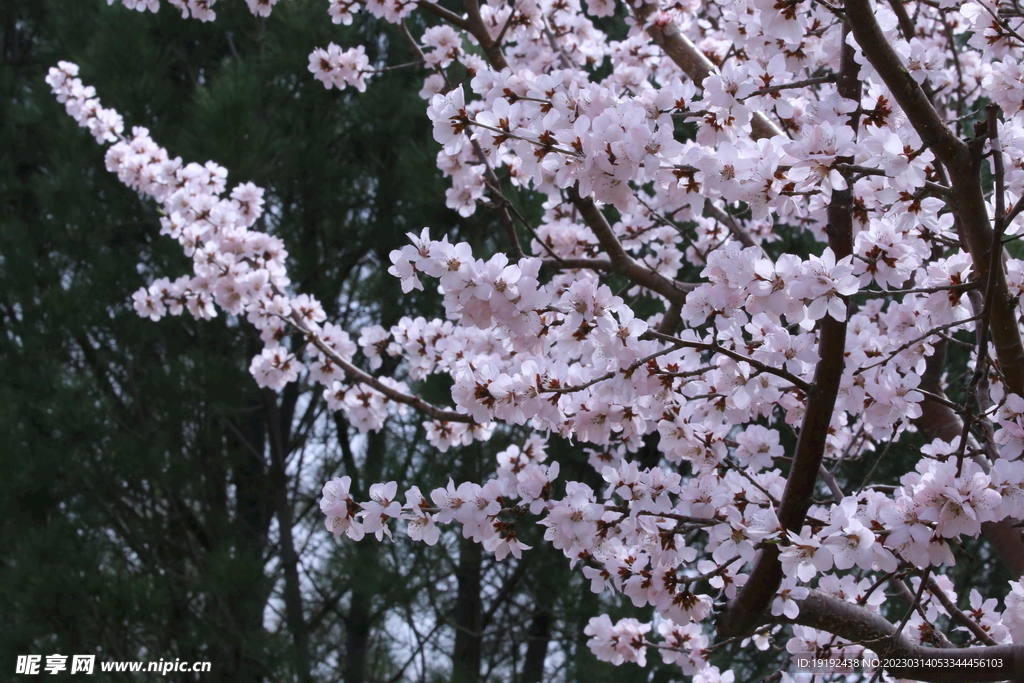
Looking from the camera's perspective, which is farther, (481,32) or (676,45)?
(676,45)

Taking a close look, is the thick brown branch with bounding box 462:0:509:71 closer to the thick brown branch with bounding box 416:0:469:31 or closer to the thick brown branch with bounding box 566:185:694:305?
the thick brown branch with bounding box 416:0:469:31

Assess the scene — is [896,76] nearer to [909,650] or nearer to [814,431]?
[814,431]

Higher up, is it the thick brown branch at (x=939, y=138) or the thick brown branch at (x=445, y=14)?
the thick brown branch at (x=445, y=14)

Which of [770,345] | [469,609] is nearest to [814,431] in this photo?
[770,345]

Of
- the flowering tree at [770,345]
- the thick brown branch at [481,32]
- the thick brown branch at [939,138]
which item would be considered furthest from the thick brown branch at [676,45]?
the thick brown branch at [939,138]

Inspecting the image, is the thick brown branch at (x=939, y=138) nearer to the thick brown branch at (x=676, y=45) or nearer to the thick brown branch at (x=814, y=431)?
the thick brown branch at (x=814, y=431)

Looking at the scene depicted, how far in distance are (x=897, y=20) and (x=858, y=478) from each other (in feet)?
→ 8.03

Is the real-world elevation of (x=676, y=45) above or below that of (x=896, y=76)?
above

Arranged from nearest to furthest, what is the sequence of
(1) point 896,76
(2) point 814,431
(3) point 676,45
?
(1) point 896,76
(2) point 814,431
(3) point 676,45

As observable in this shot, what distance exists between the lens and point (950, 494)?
3.17 ft

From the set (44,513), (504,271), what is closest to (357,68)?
(504,271)

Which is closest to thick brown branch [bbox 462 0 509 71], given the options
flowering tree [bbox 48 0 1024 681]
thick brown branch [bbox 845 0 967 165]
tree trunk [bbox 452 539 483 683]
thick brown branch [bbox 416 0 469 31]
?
thick brown branch [bbox 416 0 469 31]


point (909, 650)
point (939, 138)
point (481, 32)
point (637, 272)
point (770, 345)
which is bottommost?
point (909, 650)

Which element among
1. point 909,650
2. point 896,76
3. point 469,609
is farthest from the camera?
point 469,609
